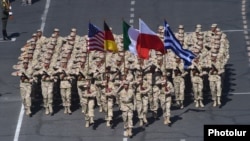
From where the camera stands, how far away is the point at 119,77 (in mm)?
52125

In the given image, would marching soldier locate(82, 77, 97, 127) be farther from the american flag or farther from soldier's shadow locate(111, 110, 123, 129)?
the american flag

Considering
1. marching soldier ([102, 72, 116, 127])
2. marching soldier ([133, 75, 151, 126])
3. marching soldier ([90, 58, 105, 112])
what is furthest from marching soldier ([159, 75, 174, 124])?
marching soldier ([90, 58, 105, 112])

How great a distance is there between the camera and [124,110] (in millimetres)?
49781

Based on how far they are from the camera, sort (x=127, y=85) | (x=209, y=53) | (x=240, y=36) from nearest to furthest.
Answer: (x=127, y=85) → (x=209, y=53) → (x=240, y=36)

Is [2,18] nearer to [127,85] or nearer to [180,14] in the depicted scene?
[180,14]

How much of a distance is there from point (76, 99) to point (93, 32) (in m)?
4.15

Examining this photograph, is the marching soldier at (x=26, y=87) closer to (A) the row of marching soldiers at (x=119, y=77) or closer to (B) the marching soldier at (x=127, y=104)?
(A) the row of marching soldiers at (x=119, y=77)

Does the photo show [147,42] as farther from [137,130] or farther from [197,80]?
[197,80]

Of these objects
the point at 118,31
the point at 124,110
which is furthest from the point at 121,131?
the point at 118,31

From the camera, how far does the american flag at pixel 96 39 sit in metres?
50.8

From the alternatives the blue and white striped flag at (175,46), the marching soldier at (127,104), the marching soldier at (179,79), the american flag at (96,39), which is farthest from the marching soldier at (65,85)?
the blue and white striped flag at (175,46)

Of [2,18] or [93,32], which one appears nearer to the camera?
[93,32]

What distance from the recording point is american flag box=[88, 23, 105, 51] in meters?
50.8

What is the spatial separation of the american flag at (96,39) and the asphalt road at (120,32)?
10.2 ft
